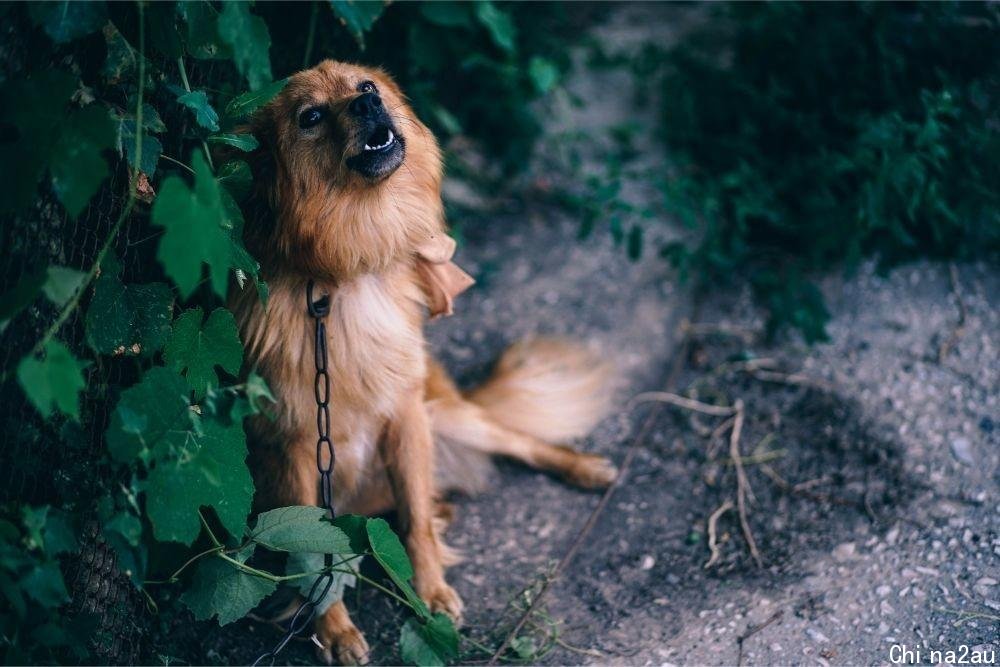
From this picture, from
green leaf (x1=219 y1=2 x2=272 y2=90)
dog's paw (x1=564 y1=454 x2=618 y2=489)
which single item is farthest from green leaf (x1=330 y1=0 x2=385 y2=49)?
dog's paw (x1=564 y1=454 x2=618 y2=489)

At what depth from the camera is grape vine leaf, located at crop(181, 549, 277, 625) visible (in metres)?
2.32

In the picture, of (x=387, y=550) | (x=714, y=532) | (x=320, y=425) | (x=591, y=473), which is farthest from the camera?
(x=591, y=473)

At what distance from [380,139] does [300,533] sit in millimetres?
1141

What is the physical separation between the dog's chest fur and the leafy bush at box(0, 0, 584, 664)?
0.10 m

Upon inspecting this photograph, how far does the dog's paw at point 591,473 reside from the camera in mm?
3473

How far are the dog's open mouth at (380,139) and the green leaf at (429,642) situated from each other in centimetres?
140

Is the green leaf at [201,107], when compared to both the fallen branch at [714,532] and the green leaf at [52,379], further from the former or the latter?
the fallen branch at [714,532]

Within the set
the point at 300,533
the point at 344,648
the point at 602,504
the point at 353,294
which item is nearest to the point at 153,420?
the point at 300,533

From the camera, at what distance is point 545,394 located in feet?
12.3

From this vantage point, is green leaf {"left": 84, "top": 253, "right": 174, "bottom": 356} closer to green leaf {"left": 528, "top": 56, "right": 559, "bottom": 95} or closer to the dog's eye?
the dog's eye

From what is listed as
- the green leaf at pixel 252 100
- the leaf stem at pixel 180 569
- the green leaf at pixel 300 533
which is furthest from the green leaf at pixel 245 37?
the leaf stem at pixel 180 569

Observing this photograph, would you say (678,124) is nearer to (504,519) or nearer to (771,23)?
(771,23)

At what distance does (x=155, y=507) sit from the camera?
199 cm

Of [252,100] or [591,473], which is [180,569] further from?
[591,473]
